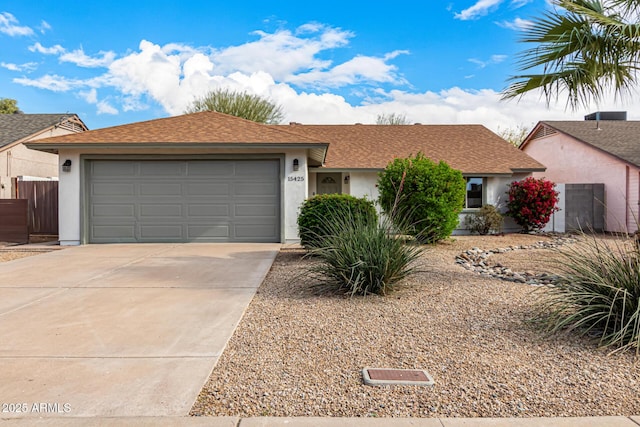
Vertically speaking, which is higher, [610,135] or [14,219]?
[610,135]

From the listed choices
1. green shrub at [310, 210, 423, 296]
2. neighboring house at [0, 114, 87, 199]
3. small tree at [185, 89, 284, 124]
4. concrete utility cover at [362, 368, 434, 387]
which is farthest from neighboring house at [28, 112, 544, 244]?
small tree at [185, 89, 284, 124]

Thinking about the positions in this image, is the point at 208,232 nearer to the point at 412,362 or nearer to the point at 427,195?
the point at 427,195

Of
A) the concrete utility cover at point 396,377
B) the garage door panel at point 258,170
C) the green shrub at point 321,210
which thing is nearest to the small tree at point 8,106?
the garage door panel at point 258,170

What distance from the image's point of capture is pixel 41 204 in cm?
1466

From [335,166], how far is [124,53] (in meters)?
9.87

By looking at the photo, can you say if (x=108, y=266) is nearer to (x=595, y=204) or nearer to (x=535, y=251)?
(x=535, y=251)

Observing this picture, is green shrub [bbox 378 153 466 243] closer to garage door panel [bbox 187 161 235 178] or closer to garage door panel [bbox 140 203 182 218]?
garage door panel [bbox 187 161 235 178]

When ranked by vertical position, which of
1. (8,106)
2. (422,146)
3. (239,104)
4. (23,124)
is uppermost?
(8,106)

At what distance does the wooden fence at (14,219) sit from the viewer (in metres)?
13.6

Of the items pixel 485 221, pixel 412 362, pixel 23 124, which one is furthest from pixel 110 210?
pixel 23 124

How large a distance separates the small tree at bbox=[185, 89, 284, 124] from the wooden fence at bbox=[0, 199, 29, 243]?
729 inches

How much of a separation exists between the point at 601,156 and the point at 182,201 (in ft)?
54.4

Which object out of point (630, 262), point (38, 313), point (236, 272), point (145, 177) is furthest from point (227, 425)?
point (145, 177)

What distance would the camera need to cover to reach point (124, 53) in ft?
56.3
